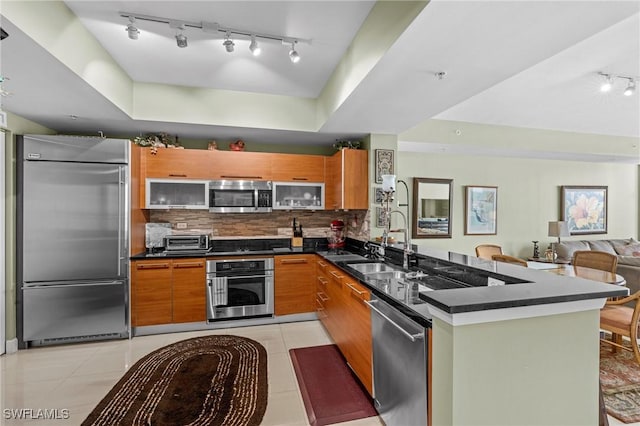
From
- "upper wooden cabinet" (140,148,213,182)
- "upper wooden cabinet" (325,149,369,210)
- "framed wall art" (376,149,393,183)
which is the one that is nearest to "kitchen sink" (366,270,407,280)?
"upper wooden cabinet" (325,149,369,210)

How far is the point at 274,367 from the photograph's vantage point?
2.68 meters

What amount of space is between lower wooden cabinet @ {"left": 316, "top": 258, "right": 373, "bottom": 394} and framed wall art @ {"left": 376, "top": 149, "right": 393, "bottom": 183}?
1347 mm

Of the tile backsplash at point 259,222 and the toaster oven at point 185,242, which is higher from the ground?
the tile backsplash at point 259,222

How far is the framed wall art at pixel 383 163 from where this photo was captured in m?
Result: 3.80

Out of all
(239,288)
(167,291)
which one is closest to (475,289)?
(239,288)

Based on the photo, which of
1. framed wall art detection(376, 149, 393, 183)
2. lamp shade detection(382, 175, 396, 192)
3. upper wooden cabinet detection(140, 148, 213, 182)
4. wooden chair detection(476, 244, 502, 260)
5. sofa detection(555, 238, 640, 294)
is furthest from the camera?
sofa detection(555, 238, 640, 294)

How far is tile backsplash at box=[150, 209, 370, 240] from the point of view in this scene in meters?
3.98

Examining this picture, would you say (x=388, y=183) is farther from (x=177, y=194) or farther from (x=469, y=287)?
(x=177, y=194)

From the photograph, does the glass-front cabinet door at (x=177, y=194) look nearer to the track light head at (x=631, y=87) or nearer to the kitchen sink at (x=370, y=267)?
the kitchen sink at (x=370, y=267)

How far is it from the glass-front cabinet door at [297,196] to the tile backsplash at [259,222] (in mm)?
370

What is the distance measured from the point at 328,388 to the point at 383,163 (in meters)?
2.63

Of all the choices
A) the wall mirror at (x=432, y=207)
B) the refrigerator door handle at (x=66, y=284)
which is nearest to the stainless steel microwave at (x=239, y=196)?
the refrigerator door handle at (x=66, y=284)

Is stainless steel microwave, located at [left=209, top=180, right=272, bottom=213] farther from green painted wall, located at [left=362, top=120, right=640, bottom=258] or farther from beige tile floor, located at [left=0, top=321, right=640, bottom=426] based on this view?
green painted wall, located at [left=362, top=120, right=640, bottom=258]

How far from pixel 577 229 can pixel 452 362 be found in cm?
656
